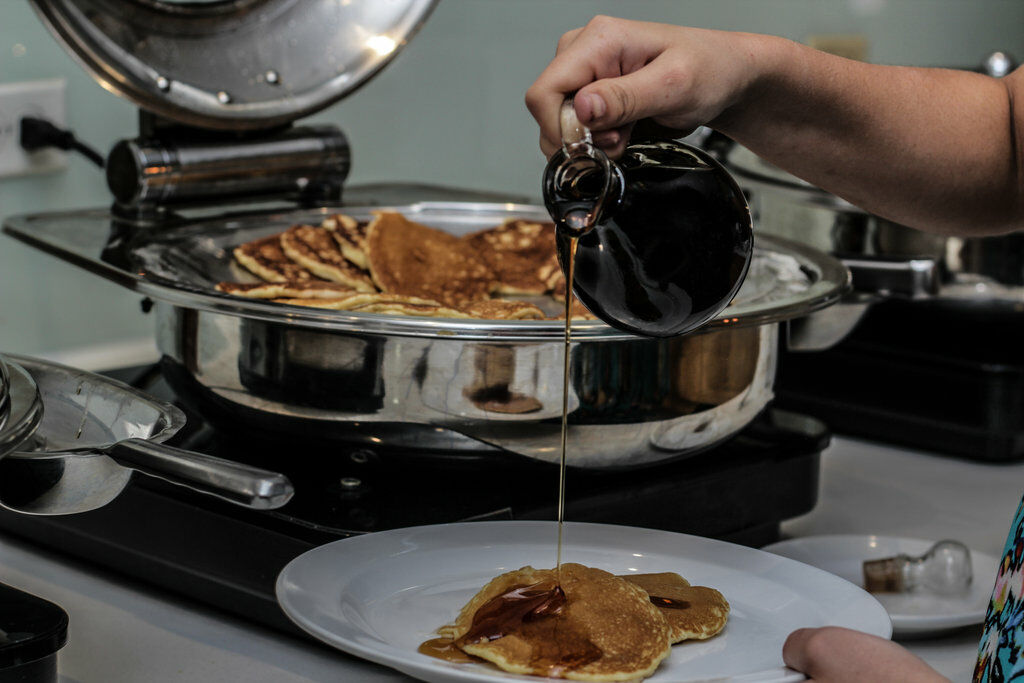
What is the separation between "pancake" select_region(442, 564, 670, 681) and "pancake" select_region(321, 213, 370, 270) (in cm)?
53

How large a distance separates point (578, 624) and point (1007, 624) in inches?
8.5

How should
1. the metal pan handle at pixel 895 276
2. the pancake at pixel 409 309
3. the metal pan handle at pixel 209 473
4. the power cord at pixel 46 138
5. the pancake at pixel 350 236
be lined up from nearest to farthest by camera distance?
the metal pan handle at pixel 209 473 < the pancake at pixel 409 309 < the metal pan handle at pixel 895 276 < the pancake at pixel 350 236 < the power cord at pixel 46 138

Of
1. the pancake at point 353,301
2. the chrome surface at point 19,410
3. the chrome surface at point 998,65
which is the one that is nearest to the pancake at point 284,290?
the pancake at point 353,301

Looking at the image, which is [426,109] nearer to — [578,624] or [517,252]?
[517,252]

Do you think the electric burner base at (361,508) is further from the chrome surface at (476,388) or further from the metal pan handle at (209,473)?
the metal pan handle at (209,473)

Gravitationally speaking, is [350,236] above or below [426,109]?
below

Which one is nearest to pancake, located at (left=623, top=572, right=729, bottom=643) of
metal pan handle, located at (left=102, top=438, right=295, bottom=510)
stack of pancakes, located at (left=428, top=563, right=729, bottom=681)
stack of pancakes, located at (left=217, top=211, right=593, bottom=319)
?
stack of pancakes, located at (left=428, top=563, right=729, bottom=681)

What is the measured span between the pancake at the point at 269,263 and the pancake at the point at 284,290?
0.25ft

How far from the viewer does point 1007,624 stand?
24.3 inches

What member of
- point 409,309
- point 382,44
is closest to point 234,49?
point 382,44

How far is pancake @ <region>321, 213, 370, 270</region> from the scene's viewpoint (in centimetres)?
114

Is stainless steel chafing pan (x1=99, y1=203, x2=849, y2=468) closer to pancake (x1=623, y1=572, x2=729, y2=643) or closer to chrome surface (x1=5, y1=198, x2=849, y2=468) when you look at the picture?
chrome surface (x1=5, y1=198, x2=849, y2=468)

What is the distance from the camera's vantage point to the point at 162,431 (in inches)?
24.5

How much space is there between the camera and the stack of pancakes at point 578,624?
0.60 meters
